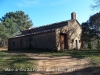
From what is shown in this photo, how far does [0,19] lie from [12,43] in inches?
1376

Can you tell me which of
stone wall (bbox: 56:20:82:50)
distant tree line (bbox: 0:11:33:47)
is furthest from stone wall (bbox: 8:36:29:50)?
distant tree line (bbox: 0:11:33:47)

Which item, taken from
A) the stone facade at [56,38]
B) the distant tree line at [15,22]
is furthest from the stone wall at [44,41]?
the distant tree line at [15,22]

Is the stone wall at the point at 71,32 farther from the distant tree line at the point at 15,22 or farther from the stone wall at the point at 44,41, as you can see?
the distant tree line at the point at 15,22

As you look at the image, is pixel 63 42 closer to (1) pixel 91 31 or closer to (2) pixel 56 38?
(2) pixel 56 38

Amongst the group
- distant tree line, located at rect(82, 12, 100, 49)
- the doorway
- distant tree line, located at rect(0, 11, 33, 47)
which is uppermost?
distant tree line, located at rect(0, 11, 33, 47)

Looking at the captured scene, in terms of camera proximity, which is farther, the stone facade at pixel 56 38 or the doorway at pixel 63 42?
the doorway at pixel 63 42

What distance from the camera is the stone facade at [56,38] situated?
24.4m

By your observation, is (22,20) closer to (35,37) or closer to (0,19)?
(0,19)

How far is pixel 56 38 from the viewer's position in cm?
2412

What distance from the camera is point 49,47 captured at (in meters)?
24.6

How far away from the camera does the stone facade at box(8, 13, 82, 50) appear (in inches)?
960

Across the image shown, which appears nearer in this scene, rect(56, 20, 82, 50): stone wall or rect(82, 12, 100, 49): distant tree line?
rect(56, 20, 82, 50): stone wall

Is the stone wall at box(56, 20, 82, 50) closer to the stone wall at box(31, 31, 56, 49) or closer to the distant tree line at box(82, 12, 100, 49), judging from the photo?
the stone wall at box(31, 31, 56, 49)

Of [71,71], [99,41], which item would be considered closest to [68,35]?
[99,41]
